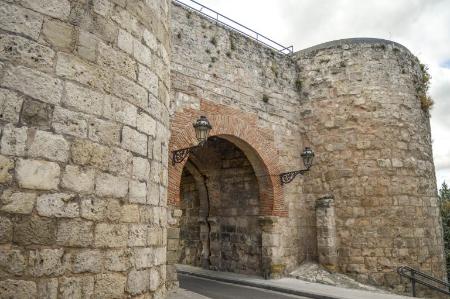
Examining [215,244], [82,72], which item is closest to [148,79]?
[82,72]

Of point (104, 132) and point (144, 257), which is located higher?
point (104, 132)

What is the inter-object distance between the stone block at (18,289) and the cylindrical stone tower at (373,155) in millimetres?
8062

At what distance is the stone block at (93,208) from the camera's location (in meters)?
2.85

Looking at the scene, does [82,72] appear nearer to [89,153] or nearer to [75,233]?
[89,153]

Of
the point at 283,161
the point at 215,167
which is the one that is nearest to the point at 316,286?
the point at 283,161

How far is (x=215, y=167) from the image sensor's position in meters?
10.7

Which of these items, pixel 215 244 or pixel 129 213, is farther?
pixel 215 244

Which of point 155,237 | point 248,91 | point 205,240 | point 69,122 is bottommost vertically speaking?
point 205,240

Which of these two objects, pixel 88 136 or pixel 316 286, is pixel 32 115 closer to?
pixel 88 136

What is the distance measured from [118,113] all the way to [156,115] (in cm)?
61

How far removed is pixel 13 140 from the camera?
2521mm

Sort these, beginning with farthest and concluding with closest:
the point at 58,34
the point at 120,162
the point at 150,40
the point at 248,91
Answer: the point at 248,91 → the point at 150,40 → the point at 120,162 → the point at 58,34

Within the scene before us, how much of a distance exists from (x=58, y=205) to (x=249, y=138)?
6.47 meters

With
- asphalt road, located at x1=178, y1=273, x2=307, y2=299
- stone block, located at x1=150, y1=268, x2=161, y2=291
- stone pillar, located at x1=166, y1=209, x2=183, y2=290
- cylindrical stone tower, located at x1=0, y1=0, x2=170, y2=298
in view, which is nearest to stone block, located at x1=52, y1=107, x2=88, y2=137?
cylindrical stone tower, located at x1=0, y1=0, x2=170, y2=298
